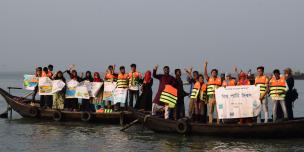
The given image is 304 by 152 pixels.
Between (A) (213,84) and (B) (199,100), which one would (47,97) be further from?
(A) (213,84)

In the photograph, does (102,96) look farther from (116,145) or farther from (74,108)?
(116,145)

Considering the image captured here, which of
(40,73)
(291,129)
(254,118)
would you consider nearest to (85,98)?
(40,73)

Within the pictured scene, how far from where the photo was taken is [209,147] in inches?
698

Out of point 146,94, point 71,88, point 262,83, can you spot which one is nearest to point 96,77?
point 71,88

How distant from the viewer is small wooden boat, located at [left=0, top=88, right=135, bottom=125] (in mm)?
22806

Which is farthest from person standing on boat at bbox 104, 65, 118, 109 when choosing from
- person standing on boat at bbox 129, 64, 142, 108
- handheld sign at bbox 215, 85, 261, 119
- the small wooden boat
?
handheld sign at bbox 215, 85, 261, 119

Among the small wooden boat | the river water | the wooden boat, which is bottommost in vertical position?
the river water

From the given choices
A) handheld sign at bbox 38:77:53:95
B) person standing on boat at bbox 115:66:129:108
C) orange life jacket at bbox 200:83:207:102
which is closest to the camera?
orange life jacket at bbox 200:83:207:102

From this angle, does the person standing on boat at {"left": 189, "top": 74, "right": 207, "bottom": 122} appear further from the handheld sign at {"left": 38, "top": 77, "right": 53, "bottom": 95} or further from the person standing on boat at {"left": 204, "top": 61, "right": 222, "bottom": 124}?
the handheld sign at {"left": 38, "top": 77, "right": 53, "bottom": 95}

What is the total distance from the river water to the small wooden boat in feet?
1.30

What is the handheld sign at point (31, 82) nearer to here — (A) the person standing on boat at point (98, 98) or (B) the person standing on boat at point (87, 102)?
(B) the person standing on boat at point (87, 102)

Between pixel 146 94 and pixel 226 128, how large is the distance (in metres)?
4.94

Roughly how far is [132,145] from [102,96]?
255 inches

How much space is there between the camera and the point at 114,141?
63.2 feet
